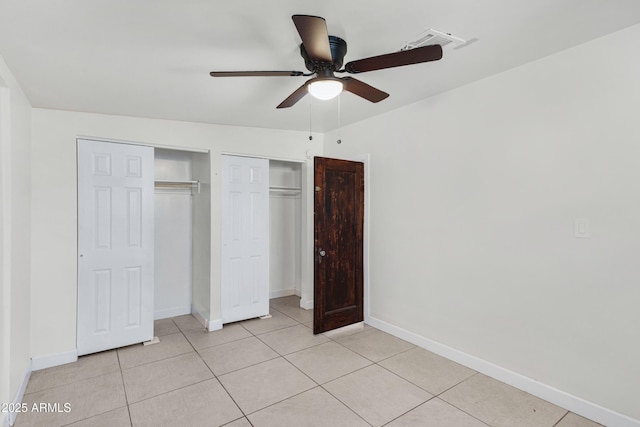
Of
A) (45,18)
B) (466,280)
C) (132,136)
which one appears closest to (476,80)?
(466,280)

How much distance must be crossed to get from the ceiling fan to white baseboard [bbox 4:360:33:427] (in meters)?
2.65

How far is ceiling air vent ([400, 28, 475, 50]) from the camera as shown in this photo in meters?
2.01

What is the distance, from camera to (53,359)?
309 centimetres

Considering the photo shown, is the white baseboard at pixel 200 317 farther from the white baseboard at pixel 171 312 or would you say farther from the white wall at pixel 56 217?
the white wall at pixel 56 217

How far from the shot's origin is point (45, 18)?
1780mm

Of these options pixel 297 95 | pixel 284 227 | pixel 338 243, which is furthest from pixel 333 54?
pixel 284 227

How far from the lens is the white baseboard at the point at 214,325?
389 cm

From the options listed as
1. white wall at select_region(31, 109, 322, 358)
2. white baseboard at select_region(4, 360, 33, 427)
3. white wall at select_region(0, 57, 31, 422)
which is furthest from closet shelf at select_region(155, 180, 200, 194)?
white baseboard at select_region(4, 360, 33, 427)

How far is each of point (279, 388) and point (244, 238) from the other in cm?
201

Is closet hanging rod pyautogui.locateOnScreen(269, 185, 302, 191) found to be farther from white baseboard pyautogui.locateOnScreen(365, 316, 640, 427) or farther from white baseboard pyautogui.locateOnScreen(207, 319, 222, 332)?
white baseboard pyautogui.locateOnScreen(365, 316, 640, 427)

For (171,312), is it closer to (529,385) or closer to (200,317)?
(200,317)

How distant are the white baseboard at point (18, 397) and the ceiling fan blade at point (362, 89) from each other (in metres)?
3.15

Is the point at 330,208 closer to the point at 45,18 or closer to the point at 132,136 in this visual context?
the point at 132,136

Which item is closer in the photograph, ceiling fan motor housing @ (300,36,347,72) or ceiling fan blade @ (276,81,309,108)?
ceiling fan motor housing @ (300,36,347,72)
